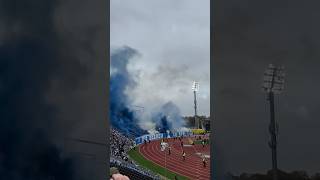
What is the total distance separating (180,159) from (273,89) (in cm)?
1612

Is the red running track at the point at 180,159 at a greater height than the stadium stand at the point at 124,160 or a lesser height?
lesser

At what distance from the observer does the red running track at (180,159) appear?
23087mm

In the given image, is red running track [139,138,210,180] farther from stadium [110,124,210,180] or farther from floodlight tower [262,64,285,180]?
floodlight tower [262,64,285,180]

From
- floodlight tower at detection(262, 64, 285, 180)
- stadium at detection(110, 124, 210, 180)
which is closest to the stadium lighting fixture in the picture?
stadium at detection(110, 124, 210, 180)

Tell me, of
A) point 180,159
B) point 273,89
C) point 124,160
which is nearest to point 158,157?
point 180,159

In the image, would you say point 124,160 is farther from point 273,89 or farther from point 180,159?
point 273,89

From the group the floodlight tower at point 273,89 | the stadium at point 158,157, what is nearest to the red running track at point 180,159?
the stadium at point 158,157

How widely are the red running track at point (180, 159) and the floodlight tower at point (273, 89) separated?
11946mm

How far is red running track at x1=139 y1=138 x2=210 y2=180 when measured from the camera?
23087mm

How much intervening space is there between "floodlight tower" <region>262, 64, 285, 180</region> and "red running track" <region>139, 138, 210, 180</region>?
11.9 m

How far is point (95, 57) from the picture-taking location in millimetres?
11523

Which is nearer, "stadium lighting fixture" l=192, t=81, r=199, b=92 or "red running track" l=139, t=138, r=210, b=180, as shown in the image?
"red running track" l=139, t=138, r=210, b=180

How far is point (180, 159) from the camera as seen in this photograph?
2617cm

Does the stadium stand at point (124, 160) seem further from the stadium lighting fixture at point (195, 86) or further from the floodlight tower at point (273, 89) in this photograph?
the floodlight tower at point (273, 89)
